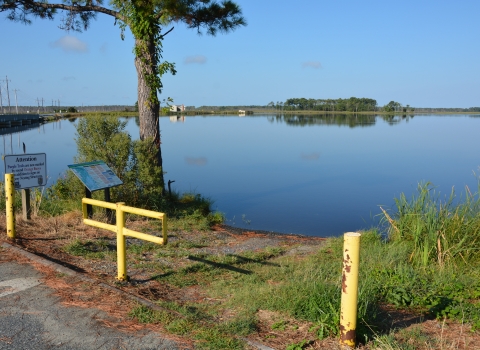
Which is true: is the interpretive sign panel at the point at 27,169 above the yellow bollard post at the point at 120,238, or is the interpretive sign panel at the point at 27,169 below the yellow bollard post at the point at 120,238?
above

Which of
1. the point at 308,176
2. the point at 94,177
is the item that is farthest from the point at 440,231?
the point at 308,176

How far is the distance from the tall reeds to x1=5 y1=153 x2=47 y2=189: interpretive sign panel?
606cm

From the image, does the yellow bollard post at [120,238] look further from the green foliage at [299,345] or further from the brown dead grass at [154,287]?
the green foliage at [299,345]

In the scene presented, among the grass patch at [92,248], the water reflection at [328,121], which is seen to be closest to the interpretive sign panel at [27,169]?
the grass patch at [92,248]

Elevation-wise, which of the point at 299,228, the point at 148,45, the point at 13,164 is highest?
the point at 148,45

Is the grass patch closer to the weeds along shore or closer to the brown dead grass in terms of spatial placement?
the weeds along shore

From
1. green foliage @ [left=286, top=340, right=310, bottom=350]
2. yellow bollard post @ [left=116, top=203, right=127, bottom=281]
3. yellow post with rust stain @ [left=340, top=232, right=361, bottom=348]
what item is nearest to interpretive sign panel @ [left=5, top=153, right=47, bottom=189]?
yellow bollard post @ [left=116, top=203, right=127, bottom=281]

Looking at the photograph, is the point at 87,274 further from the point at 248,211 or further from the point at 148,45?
the point at 248,211

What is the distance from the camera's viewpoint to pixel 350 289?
153 inches

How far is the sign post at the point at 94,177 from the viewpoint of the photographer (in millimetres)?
7982

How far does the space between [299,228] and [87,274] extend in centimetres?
724

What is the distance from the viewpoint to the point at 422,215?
7207mm

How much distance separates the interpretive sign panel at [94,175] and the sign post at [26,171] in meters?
0.71

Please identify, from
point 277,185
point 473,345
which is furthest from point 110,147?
point 277,185
